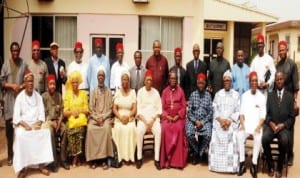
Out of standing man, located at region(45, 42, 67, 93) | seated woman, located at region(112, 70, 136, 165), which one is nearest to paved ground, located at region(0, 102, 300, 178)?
seated woman, located at region(112, 70, 136, 165)

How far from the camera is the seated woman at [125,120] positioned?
855 cm

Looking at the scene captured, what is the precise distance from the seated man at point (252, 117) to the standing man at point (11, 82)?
12.7ft

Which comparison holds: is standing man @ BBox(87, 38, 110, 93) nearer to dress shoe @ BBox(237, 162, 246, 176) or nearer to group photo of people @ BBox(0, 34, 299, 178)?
group photo of people @ BBox(0, 34, 299, 178)

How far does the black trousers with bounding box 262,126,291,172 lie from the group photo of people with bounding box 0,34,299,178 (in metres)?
0.02

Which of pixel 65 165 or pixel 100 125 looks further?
pixel 100 125

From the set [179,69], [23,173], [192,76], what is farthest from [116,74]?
[23,173]

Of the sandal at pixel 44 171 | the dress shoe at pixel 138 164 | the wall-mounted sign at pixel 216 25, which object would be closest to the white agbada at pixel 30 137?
the sandal at pixel 44 171

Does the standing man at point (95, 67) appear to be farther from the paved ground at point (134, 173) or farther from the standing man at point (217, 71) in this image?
the standing man at point (217, 71)

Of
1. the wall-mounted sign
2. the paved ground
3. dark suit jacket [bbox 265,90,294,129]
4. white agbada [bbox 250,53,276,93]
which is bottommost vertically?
the paved ground

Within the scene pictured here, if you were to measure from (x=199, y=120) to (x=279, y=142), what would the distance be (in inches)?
57.4

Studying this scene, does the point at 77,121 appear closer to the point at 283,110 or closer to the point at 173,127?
the point at 173,127

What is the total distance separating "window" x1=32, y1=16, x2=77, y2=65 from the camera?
1372cm

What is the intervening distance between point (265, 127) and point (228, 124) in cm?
62

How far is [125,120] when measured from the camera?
340 inches
